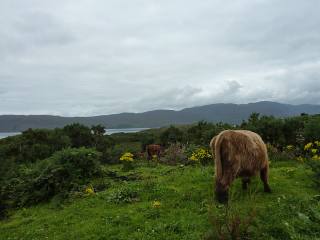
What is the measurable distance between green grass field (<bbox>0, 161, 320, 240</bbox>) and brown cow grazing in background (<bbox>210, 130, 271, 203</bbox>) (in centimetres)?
51

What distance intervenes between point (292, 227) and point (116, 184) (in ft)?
25.9

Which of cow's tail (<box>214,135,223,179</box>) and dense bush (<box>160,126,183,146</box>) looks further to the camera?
dense bush (<box>160,126,183,146</box>)

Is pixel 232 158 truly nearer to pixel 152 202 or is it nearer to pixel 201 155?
pixel 152 202

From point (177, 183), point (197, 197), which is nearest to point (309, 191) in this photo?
point (197, 197)

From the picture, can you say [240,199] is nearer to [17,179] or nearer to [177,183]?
[177,183]

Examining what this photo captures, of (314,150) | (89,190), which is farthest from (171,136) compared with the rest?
(89,190)

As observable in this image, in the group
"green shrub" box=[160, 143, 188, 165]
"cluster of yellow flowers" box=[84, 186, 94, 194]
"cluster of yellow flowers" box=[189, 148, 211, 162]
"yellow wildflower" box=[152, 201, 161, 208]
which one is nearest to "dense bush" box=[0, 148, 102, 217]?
"cluster of yellow flowers" box=[84, 186, 94, 194]

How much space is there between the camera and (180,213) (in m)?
9.78

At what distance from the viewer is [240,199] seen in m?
10.4

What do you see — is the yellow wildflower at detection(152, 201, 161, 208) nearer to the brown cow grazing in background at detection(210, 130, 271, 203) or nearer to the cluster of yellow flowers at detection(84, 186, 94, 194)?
the brown cow grazing in background at detection(210, 130, 271, 203)

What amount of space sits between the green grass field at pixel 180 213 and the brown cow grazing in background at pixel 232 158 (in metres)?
0.51

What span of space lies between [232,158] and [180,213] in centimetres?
196

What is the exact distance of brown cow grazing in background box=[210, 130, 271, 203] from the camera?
9.75m

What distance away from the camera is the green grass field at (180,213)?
7891 mm
